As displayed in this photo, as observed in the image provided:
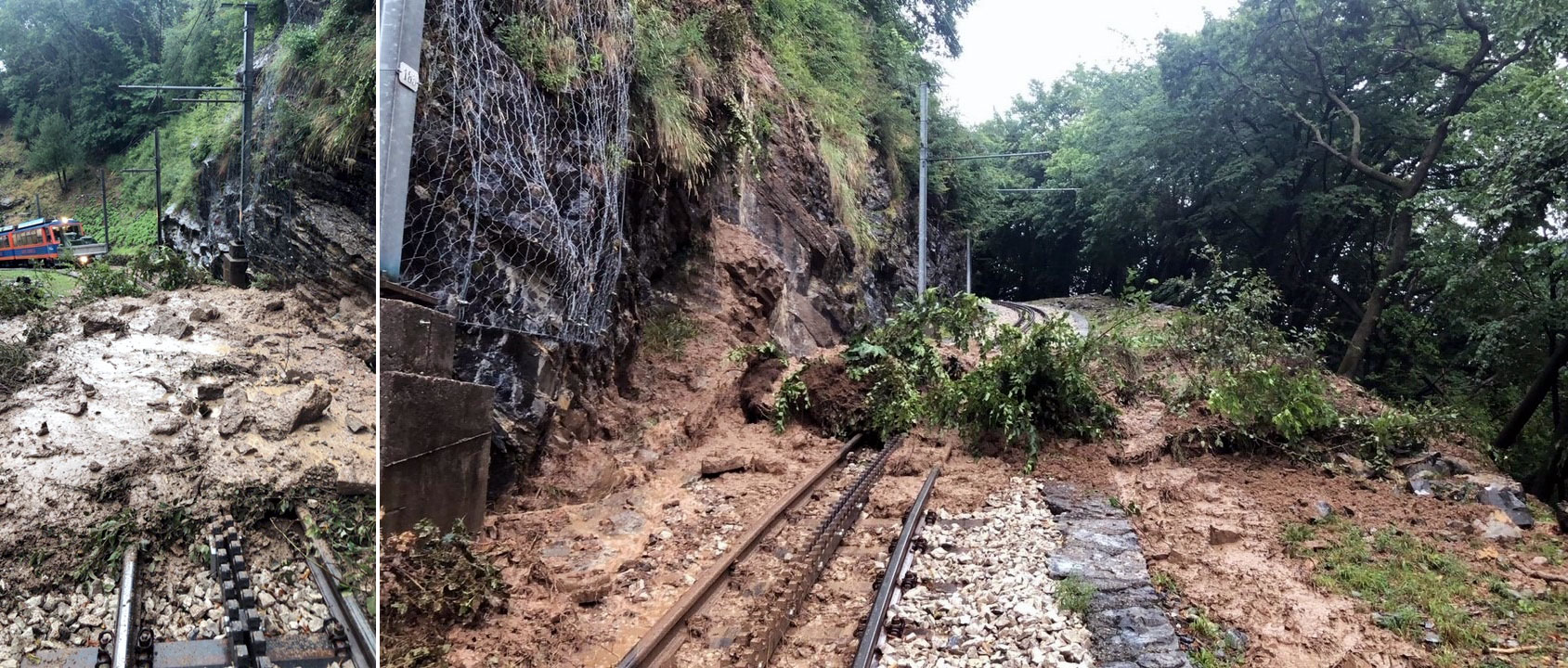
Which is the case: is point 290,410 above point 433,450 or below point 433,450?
above

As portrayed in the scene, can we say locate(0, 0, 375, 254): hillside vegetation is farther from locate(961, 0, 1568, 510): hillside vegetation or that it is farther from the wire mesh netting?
locate(961, 0, 1568, 510): hillside vegetation

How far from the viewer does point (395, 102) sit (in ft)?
5.83

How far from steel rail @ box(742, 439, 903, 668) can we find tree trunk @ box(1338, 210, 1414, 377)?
12277 millimetres

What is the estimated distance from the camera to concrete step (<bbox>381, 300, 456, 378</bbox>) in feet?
9.80

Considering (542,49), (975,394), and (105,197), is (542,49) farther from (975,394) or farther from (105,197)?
(975,394)

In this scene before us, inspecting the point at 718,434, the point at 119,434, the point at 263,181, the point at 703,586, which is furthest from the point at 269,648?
the point at 718,434

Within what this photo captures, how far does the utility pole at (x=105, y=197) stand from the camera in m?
1.83

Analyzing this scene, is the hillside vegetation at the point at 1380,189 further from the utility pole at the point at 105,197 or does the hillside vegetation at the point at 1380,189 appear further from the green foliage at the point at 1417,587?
the utility pole at the point at 105,197

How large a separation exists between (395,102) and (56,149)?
0.74 meters

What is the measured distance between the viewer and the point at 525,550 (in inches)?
197

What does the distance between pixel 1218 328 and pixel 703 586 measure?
8.47 m

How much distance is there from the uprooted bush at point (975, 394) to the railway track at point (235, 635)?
25.5 feet

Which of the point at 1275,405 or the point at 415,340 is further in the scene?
the point at 1275,405

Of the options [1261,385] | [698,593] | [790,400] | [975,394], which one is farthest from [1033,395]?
[698,593]
